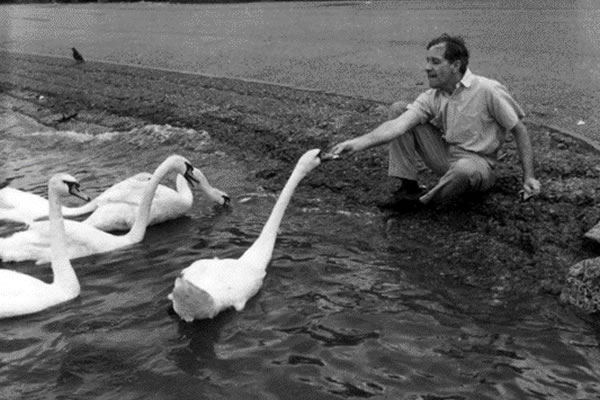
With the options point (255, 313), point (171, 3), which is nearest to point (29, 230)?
point (255, 313)

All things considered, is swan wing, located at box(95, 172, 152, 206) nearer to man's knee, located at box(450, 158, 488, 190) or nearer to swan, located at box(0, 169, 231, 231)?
swan, located at box(0, 169, 231, 231)

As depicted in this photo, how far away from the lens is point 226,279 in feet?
19.8

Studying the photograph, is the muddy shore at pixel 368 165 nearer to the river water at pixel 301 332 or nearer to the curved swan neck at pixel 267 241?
the river water at pixel 301 332

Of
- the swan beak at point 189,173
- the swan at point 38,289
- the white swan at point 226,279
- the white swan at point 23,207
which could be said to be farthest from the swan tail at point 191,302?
the white swan at point 23,207

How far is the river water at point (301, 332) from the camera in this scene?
4840mm

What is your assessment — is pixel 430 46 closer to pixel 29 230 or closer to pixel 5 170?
pixel 29 230

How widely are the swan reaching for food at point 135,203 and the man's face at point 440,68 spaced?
261cm

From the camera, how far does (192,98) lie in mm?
13102

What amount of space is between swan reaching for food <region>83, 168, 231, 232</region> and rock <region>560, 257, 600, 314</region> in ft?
12.3

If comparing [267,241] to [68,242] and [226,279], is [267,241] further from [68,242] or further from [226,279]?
[68,242]

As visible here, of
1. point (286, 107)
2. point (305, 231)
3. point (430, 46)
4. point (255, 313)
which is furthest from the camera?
point (286, 107)

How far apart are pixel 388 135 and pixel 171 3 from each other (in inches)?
1334

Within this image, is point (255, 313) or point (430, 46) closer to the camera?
point (255, 313)

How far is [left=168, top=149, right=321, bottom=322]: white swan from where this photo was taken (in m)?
5.54
